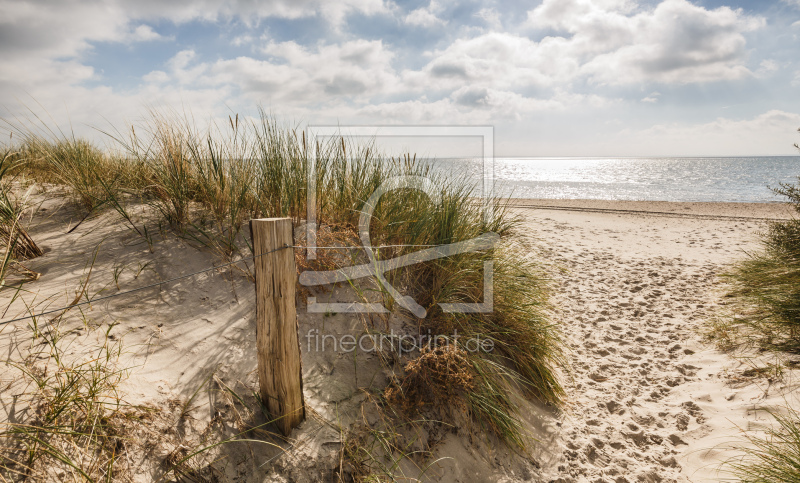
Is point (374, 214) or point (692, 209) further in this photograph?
point (692, 209)

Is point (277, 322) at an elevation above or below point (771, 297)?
above

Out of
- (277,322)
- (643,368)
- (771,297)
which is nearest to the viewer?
(277,322)

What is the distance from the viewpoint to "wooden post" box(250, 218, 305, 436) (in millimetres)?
2158

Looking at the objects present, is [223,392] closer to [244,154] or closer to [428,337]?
[428,337]

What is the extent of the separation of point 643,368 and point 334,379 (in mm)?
3374

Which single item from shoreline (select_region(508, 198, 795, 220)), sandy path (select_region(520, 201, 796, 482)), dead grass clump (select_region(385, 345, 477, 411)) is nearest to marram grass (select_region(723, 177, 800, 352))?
sandy path (select_region(520, 201, 796, 482))

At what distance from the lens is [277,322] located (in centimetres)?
226

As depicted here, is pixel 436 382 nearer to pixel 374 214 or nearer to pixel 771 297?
pixel 374 214

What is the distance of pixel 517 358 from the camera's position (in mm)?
3389

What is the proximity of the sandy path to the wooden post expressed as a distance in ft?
6.92

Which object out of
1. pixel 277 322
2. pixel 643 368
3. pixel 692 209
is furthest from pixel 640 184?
pixel 277 322

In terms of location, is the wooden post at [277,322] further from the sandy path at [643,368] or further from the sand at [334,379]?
the sandy path at [643,368]

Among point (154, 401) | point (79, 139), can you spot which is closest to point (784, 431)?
point (154, 401)

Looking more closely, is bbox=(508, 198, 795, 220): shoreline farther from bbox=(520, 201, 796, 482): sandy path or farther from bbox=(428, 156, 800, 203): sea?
bbox=(520, 201, 796, 482): sandy path
